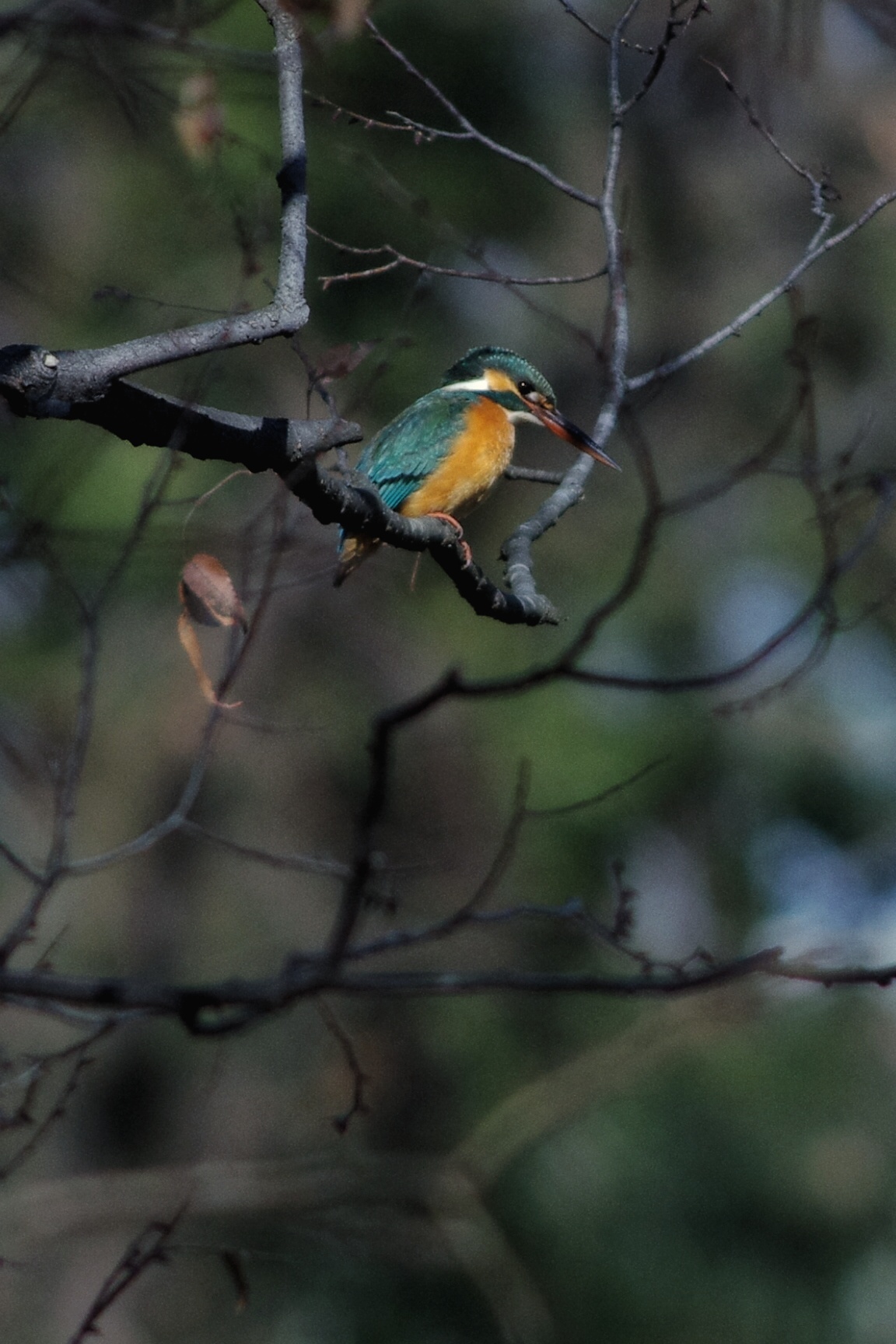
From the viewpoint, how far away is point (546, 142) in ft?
27.2

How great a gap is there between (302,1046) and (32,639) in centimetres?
253

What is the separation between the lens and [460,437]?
3.38m

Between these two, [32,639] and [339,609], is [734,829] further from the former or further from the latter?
[32,639]

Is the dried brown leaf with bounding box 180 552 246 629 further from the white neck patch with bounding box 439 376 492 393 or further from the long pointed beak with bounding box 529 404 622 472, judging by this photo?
the white neck patch with bounding box 439 376 492 393

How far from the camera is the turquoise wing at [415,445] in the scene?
11.1ft

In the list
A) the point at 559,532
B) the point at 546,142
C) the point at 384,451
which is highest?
the point at 546,142

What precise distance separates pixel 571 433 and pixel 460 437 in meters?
0.32

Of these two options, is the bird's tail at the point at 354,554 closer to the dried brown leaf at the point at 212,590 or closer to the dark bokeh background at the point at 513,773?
the dried brown leaf at the point at 212,590

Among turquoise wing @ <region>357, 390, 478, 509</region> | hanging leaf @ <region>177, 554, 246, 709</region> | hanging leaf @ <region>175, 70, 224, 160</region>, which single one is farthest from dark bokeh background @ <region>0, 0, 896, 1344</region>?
hanging leaf @ <region>177, 554, 246, 709</region>

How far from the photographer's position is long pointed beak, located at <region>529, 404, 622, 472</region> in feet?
8.45

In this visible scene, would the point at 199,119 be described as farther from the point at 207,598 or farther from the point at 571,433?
the point at 571,433

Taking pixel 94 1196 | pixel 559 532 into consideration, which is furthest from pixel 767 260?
pixel 94 1196

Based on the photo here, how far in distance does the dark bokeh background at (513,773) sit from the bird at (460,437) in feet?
6.46

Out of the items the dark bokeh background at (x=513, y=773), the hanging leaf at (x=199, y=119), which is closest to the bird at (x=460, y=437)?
the hanging leaf at (x=199, y=119)
